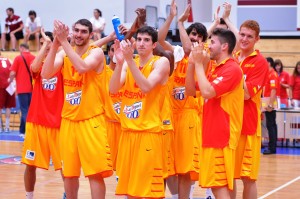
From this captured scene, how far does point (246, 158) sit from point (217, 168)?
95 centimetres

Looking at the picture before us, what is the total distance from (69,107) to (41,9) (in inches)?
738

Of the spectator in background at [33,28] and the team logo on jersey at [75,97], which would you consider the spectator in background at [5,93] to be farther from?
the team logo on jersey at [75,97]

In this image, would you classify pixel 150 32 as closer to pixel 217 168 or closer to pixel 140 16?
pixel 140 16

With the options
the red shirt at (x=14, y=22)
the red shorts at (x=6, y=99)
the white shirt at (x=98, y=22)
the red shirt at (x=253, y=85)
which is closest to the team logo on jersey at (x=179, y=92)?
the red shirt at (x=253, y=85)

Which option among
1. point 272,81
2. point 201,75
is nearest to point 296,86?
point 272,81

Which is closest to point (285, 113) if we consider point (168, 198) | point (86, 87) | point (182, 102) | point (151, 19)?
point (151, 19)

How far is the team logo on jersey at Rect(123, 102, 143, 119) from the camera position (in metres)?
8.40

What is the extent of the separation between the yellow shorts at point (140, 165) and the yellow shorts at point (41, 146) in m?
1.62

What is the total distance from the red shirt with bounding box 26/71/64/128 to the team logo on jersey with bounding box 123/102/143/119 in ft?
5.10

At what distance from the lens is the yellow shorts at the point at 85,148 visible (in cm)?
871

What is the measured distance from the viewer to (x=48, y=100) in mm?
9812

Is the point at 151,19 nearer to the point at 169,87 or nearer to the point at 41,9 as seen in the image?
the point at 41,9

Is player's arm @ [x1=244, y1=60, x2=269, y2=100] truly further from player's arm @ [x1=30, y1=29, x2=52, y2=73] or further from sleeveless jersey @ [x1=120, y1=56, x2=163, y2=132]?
player's arm @ [x1=30, y1=29, x2=52, y2=73]

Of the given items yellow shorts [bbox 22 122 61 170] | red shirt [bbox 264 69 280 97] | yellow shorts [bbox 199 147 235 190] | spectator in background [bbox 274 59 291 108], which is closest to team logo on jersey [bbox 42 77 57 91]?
yellow shorts [bbox 22 122 61 170]
